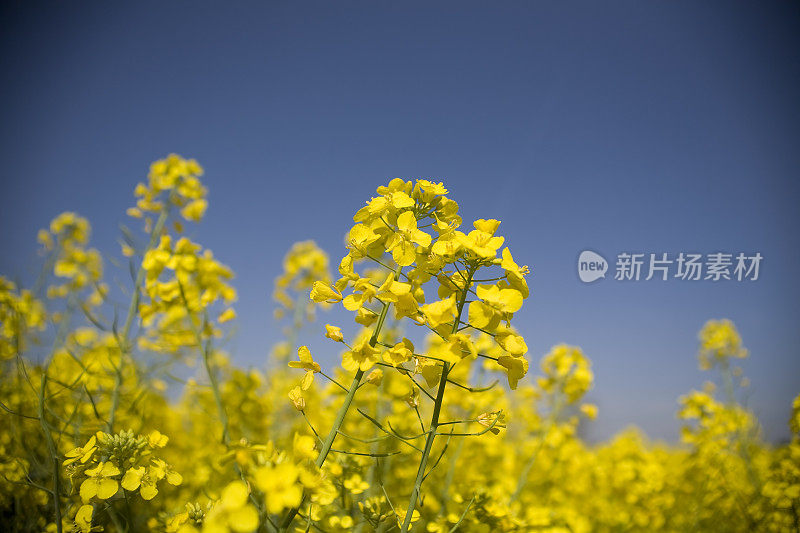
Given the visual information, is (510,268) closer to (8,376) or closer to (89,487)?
(89,487)

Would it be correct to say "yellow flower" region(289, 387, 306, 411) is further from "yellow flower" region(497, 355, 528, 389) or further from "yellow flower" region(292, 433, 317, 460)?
"yellow flower" region(497, 355, 528, 389)

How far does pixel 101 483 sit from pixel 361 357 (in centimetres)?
95

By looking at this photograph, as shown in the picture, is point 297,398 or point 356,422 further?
point 356,422

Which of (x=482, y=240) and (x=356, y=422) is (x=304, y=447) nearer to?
(x=482, y=240)

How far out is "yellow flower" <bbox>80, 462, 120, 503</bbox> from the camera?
1.26 m

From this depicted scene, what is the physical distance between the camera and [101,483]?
4.25 feet

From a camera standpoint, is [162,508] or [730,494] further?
[730,494]

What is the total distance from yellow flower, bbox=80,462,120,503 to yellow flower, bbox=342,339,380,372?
2.74ft

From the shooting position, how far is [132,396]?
283 cm

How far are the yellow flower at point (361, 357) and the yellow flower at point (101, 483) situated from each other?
2.74 feet

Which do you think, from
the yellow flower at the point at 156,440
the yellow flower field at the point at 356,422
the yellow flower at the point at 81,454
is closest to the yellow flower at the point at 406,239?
the yellow flower field at the point at 356,422

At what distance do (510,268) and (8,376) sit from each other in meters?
4.58

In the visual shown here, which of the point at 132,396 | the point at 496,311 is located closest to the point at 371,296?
the point at 496,311

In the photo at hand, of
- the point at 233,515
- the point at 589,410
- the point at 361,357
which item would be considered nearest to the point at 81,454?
the point at 233,515
